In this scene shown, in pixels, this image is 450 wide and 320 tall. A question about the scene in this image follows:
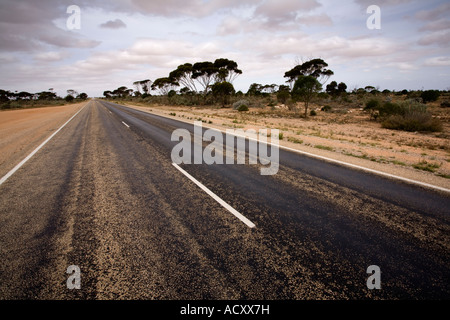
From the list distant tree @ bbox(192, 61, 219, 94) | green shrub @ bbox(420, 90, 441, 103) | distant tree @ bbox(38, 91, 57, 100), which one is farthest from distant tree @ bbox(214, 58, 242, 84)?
distant tree @ bbox(38, 91, 57, 100)

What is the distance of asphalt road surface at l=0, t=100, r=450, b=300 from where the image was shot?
2.20m

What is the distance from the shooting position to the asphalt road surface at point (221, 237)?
2203 mm

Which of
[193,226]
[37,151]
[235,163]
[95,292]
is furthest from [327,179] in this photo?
[37,151]

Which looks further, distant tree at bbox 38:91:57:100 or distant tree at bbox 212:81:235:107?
distant tree at bbox 38:91:57:100

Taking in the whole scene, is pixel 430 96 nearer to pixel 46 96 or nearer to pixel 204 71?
pixel 204 71

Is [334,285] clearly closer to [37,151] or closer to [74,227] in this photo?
[74,227]

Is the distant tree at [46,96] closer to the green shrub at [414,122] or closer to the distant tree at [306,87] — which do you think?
the distant tree at [306,87]

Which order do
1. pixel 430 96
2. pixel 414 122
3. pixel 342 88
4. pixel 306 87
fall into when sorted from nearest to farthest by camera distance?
1. pixel 414 122
2. pixel 306 87
3. pixel 430 96
4. pixel 342 88

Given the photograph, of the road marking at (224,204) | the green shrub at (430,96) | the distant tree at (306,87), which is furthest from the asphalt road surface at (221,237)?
the green shrub at (430,96)

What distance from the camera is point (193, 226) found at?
10.4ft

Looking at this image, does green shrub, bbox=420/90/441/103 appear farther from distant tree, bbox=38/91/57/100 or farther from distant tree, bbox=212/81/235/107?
distant tree, bbox=38/91/57/100

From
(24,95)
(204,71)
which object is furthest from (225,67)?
(24,95)

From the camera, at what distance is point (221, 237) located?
9.63 feet

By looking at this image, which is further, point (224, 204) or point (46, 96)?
point (46, 96)
